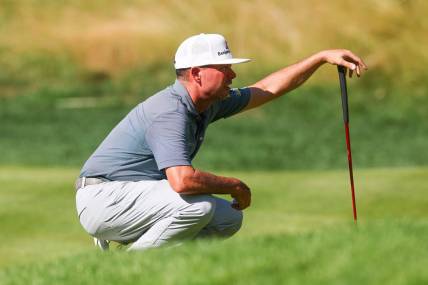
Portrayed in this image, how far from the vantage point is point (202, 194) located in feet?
20.7

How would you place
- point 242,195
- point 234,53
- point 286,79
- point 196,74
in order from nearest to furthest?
1. point 242,195
2. point 196,74
3. point 286,79
4. point 234,53

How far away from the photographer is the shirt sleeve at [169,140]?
6164 millimetres

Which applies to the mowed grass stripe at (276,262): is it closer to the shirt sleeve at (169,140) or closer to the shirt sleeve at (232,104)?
the shirt sleeve at (169,140)

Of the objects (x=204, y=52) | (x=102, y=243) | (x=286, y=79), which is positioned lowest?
(x=102, y=243)

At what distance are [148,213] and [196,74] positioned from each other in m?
0.78

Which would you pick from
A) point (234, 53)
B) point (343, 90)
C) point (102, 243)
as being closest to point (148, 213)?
point (102, 243)

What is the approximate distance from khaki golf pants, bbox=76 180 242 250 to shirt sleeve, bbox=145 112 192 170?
0.23 meters

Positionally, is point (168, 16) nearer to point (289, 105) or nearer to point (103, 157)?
point (289, 105)

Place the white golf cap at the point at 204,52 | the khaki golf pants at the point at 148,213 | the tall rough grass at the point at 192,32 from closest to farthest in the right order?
the khaki golf pants at the point at 148,213 → the white golf cap at the point at 204,52 → the tall rough grass at the point at 192,32

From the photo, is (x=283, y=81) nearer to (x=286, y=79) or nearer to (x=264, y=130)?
(x=286, y=79)

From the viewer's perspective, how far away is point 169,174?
6188 mm

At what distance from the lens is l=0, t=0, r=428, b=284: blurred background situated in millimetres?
4941

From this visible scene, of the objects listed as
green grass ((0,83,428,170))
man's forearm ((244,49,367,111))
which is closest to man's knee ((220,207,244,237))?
man's forearm ((244,49,367,111))

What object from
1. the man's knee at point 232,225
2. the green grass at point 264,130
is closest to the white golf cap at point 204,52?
the man's knee at point 232,225
